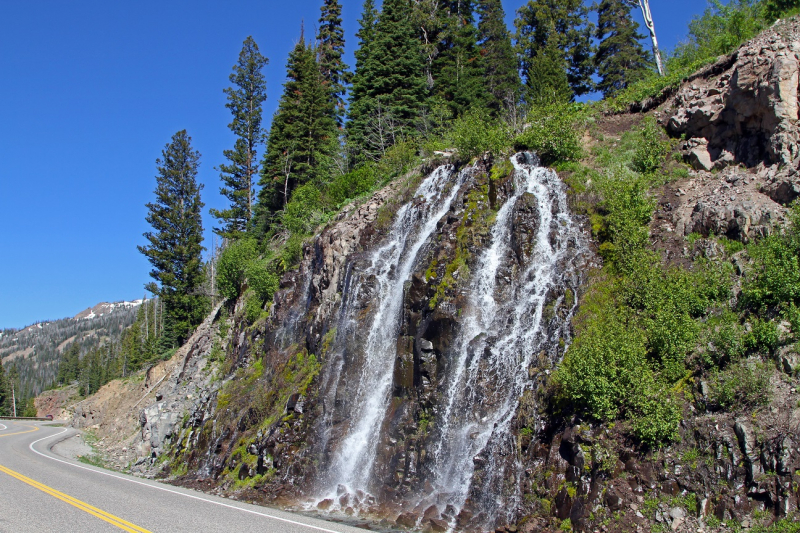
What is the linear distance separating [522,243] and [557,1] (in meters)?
34.9

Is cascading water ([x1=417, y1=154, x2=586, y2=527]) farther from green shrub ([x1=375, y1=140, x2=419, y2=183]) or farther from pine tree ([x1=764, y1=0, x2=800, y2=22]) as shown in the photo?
pine tree ([x1=764, y1=0, x2=800, y2=22])

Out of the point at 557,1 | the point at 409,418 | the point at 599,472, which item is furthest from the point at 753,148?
the point at 557,1

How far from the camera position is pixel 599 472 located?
436 inches

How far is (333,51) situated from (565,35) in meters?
24.4

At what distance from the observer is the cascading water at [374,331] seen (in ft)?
52.6

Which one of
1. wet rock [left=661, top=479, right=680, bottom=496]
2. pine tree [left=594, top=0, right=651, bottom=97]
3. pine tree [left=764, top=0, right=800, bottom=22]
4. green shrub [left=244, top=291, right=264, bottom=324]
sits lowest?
wet rock [left=661, top=479, right=680, bottom=496]

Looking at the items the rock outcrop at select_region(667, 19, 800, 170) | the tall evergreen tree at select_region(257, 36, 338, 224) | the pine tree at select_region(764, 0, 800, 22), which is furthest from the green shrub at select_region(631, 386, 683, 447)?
the tall evergreen tree at select_region(257, 36, 338, 224)

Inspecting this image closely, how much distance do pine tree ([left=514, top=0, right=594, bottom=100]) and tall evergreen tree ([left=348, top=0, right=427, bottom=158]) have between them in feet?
32.1

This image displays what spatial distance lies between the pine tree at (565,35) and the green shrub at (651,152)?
22.3m

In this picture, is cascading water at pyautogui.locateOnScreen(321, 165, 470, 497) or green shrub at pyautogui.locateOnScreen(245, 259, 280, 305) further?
green shrub at pyautogui.locateOnScreen(245, 259, 280, 305)

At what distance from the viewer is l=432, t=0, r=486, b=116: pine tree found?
39.3 meters

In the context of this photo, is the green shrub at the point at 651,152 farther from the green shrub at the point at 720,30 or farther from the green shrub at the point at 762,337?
the green shrub at the point at 762,337

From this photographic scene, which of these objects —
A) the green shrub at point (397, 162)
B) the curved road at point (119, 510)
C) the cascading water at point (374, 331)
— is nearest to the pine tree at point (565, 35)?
the green shrub at point (397, 162)

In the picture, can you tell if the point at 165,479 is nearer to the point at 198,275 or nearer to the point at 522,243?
the point at 522,243
